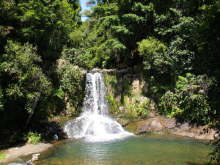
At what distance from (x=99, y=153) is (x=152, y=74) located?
10.8 meters

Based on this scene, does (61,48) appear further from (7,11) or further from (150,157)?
(150,157)

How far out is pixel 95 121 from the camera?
61.8 ft

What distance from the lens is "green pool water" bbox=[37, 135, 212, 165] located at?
11.1 meters

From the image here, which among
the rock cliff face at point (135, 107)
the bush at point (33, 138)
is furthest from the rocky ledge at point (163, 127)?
the bush at point (33, 138)

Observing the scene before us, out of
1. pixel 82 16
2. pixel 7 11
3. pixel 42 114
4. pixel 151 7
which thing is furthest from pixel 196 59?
pixel 82 16

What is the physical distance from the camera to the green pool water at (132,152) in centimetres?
1115

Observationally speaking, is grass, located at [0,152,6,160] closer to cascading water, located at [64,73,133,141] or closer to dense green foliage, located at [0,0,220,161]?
dense green foliage, located at [0,0,220,161]

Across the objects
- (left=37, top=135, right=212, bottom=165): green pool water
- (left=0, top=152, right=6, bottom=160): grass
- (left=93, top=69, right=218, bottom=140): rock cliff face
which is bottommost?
(left=37, top=135, right=212, bottom=165): green pool water

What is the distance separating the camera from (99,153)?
41.4 feet

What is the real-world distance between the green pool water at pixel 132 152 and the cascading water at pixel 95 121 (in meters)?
1.69

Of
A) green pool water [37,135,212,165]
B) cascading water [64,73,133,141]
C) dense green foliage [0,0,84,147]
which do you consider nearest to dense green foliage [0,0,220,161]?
dense green foliage [0,0,84,147]

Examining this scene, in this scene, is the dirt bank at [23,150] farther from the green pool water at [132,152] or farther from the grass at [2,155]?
the green pool water at [132,152]

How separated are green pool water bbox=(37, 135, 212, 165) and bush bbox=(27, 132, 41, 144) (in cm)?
139

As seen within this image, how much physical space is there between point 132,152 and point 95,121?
21.6ft
